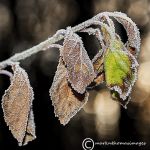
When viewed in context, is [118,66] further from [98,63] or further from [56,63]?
[56,63]

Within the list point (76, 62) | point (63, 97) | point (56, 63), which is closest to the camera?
point (76, 62)

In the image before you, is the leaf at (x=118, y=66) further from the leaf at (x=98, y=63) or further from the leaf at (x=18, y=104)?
the leaf at (x=18, y=104)

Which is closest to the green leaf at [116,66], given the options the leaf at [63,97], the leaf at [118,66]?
the leaf at [118,66]

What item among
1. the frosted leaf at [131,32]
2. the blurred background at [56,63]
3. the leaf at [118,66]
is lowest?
the leaf at [118,66]

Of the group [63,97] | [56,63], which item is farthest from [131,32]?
[56,63]

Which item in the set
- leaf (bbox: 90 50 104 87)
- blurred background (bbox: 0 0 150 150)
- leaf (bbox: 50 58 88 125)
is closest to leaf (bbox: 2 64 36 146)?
leaf (bbox: 50 58 88 125)

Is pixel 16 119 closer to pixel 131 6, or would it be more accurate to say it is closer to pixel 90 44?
pixel 90 44

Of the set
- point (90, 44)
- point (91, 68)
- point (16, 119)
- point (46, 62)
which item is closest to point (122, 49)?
point (91, 68)
